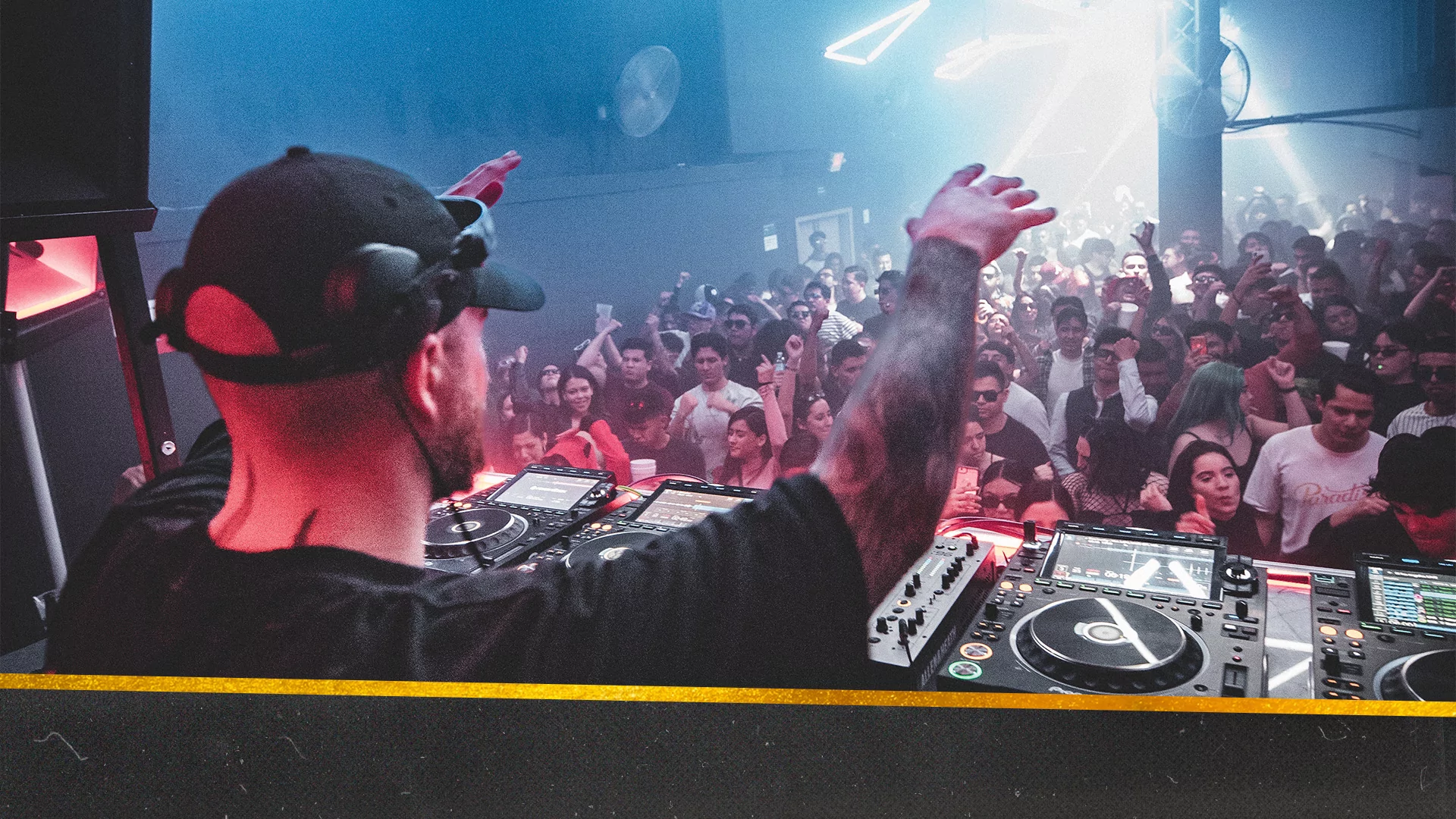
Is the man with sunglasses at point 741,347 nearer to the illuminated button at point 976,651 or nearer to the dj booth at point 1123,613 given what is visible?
the dj booth at point 1123,613

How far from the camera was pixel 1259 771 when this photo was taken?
4.18 feet

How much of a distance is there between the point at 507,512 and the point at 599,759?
0.40 metres

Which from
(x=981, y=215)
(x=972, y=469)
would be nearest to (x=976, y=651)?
(x=972, y=469)

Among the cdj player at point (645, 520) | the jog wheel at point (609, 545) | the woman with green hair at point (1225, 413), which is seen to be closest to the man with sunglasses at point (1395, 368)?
the woman with green hair at point (1225, 413)

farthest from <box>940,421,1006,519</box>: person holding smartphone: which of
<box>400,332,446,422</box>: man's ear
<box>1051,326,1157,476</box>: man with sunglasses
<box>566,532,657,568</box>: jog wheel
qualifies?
<box>400,332,446,422</box>: man's ear

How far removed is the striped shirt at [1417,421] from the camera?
121 centimetres

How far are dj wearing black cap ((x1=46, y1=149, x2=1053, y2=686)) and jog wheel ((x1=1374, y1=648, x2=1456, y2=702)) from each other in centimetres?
52

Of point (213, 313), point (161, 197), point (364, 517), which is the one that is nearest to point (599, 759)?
point (364, 517)

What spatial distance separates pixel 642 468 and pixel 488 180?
1.63ft

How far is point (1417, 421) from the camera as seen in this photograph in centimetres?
123

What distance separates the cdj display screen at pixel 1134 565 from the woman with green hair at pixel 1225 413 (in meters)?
0.34

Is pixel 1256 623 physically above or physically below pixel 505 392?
below

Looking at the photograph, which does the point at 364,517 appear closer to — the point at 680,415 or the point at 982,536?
the point at 680,415

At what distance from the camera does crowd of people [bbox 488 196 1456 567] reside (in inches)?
51.1
